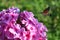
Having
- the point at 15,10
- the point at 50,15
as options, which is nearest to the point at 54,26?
the point at 50,15

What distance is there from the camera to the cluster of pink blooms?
244cm

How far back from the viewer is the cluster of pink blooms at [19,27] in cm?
244

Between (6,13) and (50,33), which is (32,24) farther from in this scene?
(50,33)

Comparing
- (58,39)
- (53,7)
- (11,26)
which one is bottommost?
(58,39)

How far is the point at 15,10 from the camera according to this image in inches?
105

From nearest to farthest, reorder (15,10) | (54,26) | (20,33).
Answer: (20,33)
(15,10)
(54,26)

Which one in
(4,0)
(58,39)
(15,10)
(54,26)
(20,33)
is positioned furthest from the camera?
(4,0)

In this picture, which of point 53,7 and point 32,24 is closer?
point 32,24

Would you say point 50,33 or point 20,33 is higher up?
point 20,33

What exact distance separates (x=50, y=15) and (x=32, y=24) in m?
2.30

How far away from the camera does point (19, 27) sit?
8.12 feet

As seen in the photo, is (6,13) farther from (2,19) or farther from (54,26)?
(54,26)

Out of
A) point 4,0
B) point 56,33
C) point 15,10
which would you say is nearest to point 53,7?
point 56,33

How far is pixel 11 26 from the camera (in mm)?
2475
